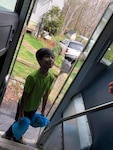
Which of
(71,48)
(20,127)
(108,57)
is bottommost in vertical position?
(71,48)

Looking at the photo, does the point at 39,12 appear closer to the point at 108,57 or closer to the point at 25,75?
the point at 25,75

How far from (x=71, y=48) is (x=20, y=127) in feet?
26.8

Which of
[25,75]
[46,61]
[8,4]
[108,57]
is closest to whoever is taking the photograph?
[8,4]

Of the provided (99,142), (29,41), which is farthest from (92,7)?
(99,142)

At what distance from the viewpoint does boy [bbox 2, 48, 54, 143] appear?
2.13m

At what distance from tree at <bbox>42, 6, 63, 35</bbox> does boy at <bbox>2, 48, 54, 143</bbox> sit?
852 centimetres

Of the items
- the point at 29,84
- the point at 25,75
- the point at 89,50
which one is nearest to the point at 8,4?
the point at 29,84

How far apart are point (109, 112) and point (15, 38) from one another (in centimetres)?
110

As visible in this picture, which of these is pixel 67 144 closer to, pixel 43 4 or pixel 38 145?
pixel 38 145

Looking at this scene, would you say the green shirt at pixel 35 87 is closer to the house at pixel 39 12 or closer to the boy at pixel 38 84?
the boy at pixel 38 84

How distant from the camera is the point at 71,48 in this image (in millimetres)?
10258

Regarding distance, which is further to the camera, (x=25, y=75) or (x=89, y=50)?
(x=25, y=75)

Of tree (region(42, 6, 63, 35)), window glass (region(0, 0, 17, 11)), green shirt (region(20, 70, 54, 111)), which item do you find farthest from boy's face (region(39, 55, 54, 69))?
tree (region(42, 6, 63, 35))

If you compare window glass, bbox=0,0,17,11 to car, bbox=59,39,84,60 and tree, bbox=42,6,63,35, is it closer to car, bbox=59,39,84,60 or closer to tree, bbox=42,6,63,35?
car, bbox=59,39,84,60
